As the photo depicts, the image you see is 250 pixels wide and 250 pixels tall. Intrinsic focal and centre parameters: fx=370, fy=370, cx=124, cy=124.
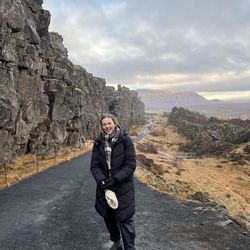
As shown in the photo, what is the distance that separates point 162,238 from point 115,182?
14.0 ft

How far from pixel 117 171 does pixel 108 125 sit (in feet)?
3.59

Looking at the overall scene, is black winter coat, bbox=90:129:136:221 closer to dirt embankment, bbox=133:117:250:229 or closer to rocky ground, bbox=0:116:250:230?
rocky ground, bbox=0:116:250:230

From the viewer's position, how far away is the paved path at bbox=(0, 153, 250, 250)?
1114 cm

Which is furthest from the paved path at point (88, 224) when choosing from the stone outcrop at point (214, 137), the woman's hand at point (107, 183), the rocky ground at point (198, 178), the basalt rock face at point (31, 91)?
the stone outcrop at point (214, 137)

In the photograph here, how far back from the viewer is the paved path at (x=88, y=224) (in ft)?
36.6

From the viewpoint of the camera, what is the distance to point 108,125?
8.70 metres

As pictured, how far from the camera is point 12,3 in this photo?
82.7 feet

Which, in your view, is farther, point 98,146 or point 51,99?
point 51,99

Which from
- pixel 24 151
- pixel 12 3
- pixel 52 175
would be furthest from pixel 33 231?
pixel 24 151

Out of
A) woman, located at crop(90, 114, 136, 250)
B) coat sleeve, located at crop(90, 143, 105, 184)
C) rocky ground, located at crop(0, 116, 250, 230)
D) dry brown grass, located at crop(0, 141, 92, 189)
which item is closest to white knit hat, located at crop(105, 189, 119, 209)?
woman, located at crop(90, 114, 136, 250)

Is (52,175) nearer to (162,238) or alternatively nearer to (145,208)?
(145,208)

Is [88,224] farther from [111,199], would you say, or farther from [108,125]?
[108,125]

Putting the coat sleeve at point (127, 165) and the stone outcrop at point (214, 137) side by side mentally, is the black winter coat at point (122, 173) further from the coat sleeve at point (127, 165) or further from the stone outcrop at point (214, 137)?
the stone outcrop at point (214, 137)

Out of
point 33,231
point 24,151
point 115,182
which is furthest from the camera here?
point 24,151
